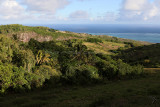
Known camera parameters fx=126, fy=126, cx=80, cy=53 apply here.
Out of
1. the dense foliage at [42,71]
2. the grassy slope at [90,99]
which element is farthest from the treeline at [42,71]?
the grassy slope at [90,99]

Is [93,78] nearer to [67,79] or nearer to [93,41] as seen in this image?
[67,79]

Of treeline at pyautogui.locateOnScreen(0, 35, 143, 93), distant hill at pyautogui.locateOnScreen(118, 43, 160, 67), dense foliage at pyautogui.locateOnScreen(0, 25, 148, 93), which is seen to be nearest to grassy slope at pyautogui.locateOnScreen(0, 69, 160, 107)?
treeline at pyautogui.locateOnScreen(0, 35, 143, 93)

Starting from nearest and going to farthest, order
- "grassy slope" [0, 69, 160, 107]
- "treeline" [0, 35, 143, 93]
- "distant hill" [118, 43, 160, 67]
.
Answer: "grassy slope" [0, 69, 160, 107]
"treeline" [0, 35, 143, 93]
"distant hill" [118, 43, 160, 67]

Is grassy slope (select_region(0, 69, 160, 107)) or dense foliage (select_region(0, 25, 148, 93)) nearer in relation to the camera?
grassy slope (select_region(0, 69, 160, 107))

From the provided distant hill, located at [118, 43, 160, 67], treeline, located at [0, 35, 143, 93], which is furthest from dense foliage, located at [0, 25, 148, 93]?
distant hill, located at [118, 43, 160, 67]

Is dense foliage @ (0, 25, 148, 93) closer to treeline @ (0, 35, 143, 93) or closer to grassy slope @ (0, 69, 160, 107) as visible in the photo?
treeline @ (0, 35, 143, 93)

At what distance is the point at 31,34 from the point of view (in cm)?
15750

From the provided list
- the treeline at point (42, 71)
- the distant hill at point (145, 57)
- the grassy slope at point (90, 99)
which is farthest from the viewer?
the distant hill at point (145, 57)

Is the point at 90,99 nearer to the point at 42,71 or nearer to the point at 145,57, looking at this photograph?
the point at 42,71

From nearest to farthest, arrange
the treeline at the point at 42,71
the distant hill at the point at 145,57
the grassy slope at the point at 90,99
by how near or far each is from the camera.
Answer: the grassy slope at the point at 90,99
the treeline at the point at 42,71
the distant hill at the point at 145,57

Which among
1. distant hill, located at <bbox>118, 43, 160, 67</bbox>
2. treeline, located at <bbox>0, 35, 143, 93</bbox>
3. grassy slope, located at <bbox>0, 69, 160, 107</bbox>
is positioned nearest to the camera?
grassy slope, located at <bbox>0, 69, 160, 107</bbox>

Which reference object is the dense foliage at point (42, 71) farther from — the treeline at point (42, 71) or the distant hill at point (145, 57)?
the distant hill at point (145, 57)

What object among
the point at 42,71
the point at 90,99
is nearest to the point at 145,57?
the point at 42,71

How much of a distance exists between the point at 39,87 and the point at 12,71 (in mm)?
5469
